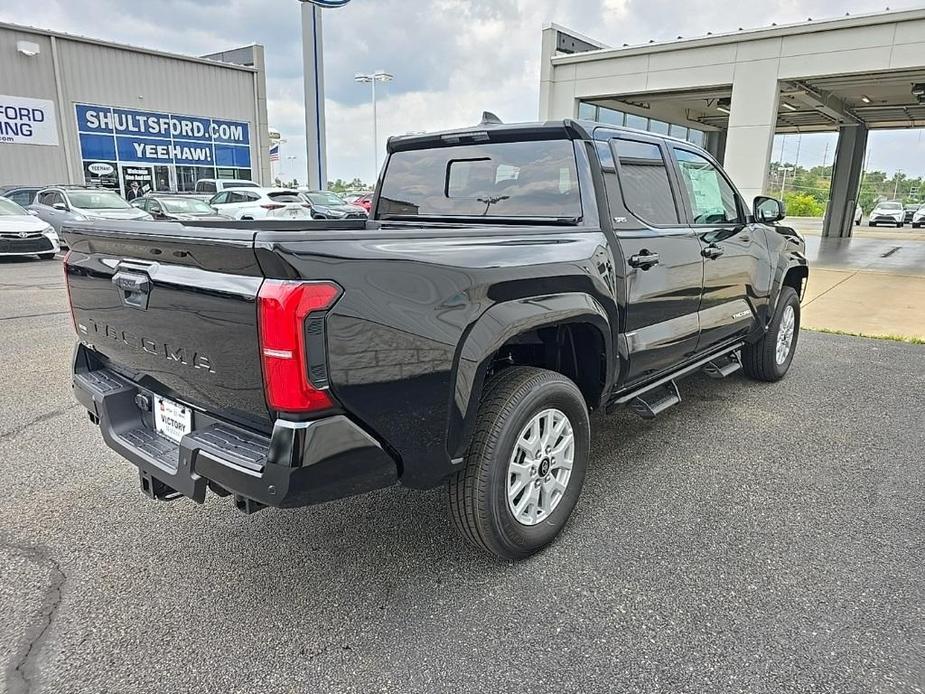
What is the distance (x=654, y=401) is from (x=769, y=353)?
6.69ft

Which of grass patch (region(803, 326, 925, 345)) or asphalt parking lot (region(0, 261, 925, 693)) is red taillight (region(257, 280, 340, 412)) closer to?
asphalt parking lot (region(0, 261, 925, 693))

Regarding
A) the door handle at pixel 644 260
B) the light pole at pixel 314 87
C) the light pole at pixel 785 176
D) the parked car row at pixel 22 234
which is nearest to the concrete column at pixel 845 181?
the light pole at pixel 314 87

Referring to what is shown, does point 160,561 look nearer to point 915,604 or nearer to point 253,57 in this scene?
point 915,604

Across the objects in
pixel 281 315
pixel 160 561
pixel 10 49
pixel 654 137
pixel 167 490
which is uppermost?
pixel 10 49

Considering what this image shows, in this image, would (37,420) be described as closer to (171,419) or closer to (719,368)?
(171,419)

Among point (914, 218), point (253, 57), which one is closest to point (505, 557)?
point (253, 57)

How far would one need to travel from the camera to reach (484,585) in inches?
104

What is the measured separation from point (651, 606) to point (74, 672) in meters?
2.05

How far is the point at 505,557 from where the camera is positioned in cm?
270

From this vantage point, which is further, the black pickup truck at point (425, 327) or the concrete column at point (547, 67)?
the concrete column at point (547, 67)

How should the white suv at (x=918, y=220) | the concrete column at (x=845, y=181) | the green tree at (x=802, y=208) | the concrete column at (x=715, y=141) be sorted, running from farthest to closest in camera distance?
the green tree at (x=802, y=208) < the white suv at (x=918, y=220) < the concrete column at (x=715, y=141) < the concrete column at (x=845, y=181)

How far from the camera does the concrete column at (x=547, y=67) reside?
54.9 feet

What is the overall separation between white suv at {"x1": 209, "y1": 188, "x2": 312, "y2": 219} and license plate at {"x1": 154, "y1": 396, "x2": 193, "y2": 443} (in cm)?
1447

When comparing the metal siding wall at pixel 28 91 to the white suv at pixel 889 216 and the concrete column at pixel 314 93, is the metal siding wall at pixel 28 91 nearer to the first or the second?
the concrete column at pixel 314 93
